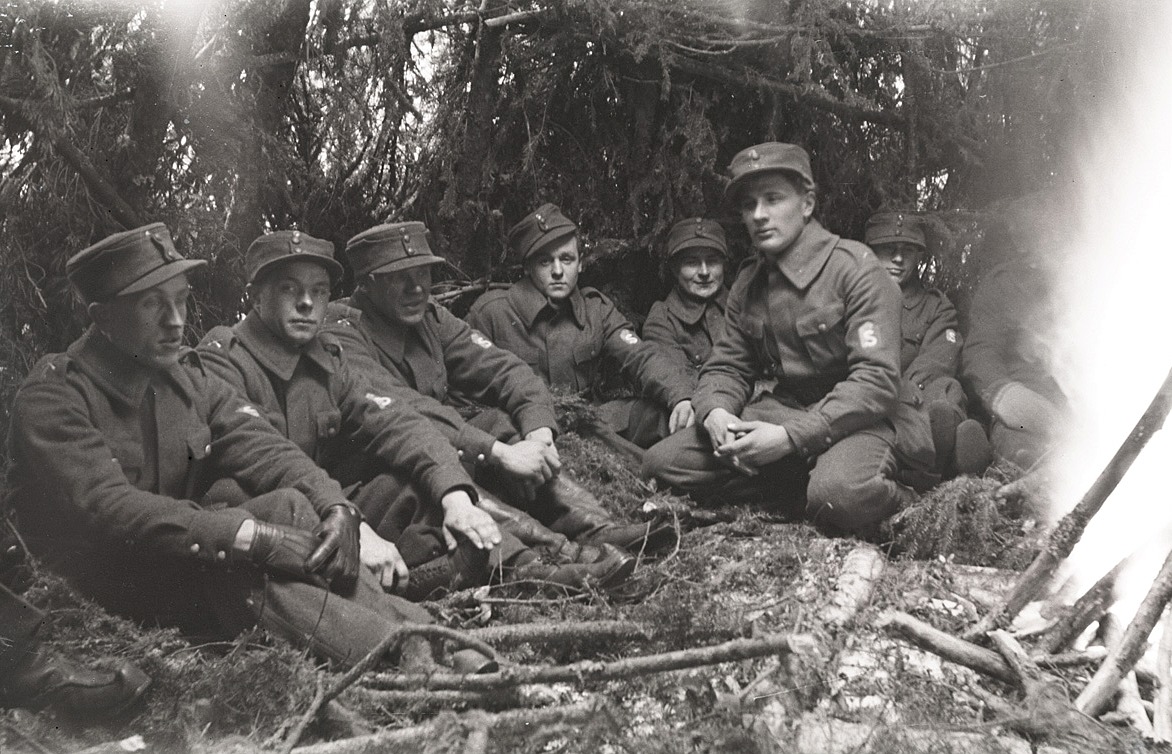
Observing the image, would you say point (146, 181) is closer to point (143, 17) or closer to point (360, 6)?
point (143, 17)

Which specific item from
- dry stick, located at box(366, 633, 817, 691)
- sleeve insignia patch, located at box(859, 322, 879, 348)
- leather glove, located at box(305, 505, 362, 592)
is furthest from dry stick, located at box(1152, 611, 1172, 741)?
leather glove, located at box(305, 505, 362, 592)

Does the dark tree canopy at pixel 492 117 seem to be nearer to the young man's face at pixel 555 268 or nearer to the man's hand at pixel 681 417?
the young man's face at pixel 555 268

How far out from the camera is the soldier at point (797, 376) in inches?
209

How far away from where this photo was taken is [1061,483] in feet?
17.0

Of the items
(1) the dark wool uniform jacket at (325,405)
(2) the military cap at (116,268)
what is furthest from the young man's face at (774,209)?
(2) the military cap at (116,268)

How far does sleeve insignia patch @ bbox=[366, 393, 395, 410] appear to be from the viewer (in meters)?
4.83

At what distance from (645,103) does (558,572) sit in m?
3.57

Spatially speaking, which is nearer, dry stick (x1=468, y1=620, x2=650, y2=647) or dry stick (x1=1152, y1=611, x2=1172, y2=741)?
dry stick (x1=1152, y1=611, x2=1172, y2=741)

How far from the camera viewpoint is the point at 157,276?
3.67 meters

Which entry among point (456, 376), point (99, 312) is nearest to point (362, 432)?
point (456, 376)

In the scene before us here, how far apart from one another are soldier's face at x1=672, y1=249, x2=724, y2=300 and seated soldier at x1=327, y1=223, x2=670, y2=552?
5.18 ft

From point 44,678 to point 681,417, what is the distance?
3712mm

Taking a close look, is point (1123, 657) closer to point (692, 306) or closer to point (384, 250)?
point (384, 250)

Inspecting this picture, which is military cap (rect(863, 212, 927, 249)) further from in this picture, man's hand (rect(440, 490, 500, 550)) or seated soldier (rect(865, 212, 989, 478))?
man's hand (rect(440, 490, 500, 550))
